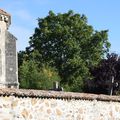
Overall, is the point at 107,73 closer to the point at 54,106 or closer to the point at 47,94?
the point at 54,106

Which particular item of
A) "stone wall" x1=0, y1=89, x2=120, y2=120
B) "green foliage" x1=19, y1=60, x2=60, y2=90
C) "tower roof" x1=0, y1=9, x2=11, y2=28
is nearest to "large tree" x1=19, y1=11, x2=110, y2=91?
"green foliage" x1=19, y1=60, x2=60, y2=90

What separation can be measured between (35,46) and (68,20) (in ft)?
20.0

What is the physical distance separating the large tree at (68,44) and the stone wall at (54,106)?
165 ft

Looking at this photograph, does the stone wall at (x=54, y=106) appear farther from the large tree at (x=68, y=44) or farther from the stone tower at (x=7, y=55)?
the large tree at (x=68, y=44)

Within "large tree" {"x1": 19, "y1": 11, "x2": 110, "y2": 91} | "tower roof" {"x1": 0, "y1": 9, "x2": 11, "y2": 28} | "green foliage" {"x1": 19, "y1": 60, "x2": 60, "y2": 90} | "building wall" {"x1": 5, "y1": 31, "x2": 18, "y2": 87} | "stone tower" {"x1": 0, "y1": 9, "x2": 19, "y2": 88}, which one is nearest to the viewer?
"stone tower" {"x1": 0, "y1": 9, "x2": 19, "y2": 88}

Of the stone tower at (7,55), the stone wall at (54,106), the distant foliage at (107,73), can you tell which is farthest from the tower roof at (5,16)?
the stone wall at (54,106)

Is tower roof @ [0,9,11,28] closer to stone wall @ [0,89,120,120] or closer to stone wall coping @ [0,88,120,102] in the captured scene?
stone wall @ [0,89,120,120]

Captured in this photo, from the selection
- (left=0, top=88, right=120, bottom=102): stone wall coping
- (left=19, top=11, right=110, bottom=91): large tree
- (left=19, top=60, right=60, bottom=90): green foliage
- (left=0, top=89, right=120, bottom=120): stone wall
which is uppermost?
(left=19, top=11, right=110, bottom=91): large tree

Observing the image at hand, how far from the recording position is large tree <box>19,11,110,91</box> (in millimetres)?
68312

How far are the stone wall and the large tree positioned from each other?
5044cm

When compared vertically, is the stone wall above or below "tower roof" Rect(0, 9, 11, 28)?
below

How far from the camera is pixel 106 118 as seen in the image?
1652 centimetres

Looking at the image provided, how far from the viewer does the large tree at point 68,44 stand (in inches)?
2689

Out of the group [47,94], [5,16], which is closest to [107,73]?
[5,16]
